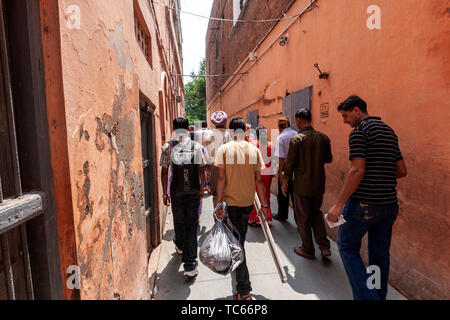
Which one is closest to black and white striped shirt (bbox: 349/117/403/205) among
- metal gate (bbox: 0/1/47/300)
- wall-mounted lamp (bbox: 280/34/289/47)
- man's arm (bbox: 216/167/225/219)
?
man's arm (bbox: 216/167/225/219)

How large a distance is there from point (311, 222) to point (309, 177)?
1.96ft

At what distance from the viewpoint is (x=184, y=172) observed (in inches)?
109

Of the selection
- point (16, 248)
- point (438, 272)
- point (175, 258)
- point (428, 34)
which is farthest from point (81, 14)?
point (438, 272)

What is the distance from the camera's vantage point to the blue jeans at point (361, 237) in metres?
2.04

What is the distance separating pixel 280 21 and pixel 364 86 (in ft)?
11.6

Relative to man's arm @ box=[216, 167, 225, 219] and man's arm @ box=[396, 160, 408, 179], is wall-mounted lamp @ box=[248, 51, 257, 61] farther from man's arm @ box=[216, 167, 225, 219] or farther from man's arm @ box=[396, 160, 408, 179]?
man's arm @ box=[396, 160, 408, 179]

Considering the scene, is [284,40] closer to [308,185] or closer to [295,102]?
[295,102]

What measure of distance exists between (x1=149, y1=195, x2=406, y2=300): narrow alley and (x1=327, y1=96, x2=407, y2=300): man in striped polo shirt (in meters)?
0.51

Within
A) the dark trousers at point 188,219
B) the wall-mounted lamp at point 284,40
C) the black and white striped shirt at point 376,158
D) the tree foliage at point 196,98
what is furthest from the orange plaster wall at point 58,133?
the tree foliage at point 196,98

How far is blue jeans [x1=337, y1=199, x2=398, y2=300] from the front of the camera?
204 cm

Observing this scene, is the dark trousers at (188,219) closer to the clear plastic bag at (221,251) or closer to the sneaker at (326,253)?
the clear plastic bag at (221,251)

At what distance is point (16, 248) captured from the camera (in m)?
0.89

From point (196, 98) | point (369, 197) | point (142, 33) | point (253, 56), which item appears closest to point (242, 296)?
point (369, 197)

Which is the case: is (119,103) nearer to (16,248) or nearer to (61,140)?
(61,140)
